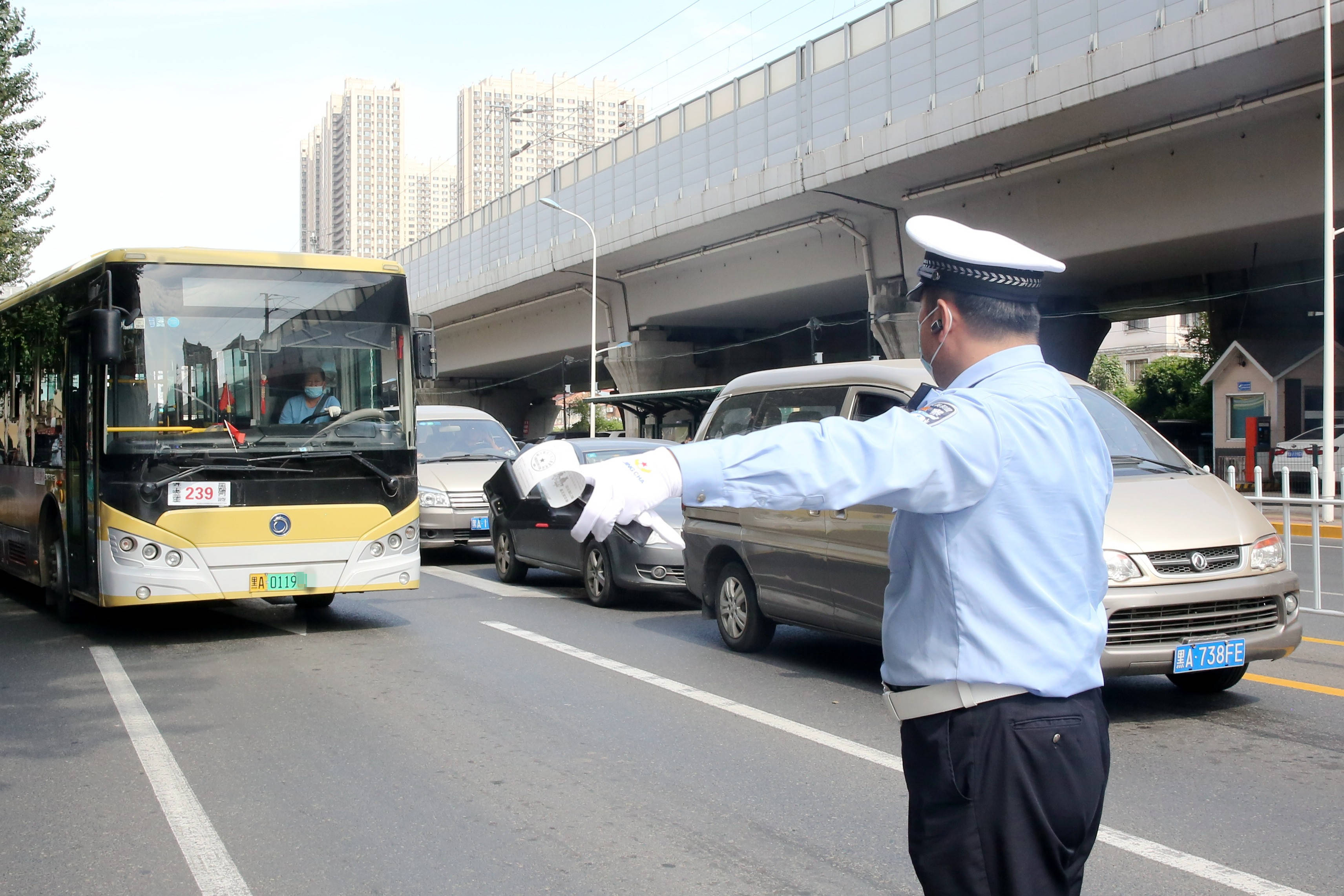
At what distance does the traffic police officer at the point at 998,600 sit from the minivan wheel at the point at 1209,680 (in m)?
5.23

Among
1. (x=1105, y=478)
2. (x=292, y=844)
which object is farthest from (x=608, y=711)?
(x=1105, y=478)

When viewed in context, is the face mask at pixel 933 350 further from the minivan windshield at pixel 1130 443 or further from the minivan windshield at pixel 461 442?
the minivan windshield at pixel 461 442

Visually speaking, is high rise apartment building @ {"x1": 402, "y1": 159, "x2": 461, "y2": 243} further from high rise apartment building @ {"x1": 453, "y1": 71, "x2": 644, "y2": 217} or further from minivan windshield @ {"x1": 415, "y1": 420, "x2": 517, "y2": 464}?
minivan windshield @ {"x1": 415, "y1": 420, "x2": 517, "y2": 464}

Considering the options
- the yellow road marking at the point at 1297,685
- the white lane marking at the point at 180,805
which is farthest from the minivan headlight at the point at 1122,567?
the white lane marking at the point at 180,805

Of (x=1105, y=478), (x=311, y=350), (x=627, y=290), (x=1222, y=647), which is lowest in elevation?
(x=1222, y=647)

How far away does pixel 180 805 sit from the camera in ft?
17.3

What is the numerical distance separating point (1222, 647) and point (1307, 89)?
49.4 feet

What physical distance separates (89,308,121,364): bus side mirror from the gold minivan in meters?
4.31

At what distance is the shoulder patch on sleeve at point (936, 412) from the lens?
6.56ft

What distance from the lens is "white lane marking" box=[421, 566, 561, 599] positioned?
491 inches

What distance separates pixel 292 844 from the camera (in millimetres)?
4738

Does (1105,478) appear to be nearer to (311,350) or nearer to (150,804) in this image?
(150,804)

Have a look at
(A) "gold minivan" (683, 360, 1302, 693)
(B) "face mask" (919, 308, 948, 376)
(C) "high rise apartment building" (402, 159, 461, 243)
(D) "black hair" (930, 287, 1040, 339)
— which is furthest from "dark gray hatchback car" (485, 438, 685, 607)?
(C) "high rise apartment building" (402, 159, 461, 243)

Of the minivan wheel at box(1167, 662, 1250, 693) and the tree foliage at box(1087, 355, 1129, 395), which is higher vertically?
the tree foliage at box(1087, 355, 1129, 395)
